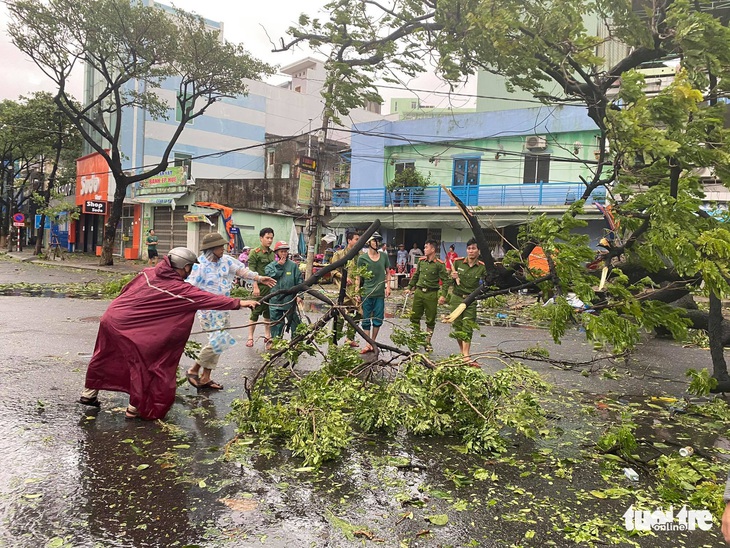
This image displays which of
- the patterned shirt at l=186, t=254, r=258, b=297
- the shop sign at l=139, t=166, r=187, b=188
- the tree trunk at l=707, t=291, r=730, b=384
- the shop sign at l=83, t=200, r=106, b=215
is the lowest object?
the tree trunk at l=707, t=291, r=730, b=384

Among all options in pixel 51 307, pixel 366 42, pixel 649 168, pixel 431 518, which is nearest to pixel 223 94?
pixel 51 307

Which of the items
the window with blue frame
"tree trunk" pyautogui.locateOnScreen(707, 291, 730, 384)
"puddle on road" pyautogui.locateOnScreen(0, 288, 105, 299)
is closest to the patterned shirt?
"tree trunk" pyautogui.locateOnScreen(707, 291, 730, 384)

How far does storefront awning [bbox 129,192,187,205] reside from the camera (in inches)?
1204

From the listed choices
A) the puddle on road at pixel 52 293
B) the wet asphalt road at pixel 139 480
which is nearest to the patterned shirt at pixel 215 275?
the wet asphalt road at pixel 139 480

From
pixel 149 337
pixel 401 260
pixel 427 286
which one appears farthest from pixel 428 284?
pixel 401 260

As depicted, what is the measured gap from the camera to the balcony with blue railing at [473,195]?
902 inches

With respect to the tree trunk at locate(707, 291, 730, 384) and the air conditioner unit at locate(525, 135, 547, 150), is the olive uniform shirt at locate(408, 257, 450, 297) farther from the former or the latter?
the air conditioner unit at locate(525, 135, 547, 150)

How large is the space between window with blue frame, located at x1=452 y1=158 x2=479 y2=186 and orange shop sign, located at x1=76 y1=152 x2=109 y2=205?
68.4ft

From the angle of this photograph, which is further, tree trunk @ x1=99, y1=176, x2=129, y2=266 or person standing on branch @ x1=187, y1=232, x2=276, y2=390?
tree trunk @ x1=99, y1=176, x2=129, y2=266

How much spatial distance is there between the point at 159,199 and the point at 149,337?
93.0 feet

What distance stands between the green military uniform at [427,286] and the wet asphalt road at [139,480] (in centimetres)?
270

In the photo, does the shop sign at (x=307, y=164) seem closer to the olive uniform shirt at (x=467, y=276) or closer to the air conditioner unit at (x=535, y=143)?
the air conditioner unit at (x=535, y=143)

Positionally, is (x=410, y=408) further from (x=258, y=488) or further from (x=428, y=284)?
(x=428, y=284)

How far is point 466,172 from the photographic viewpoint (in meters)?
25.4
